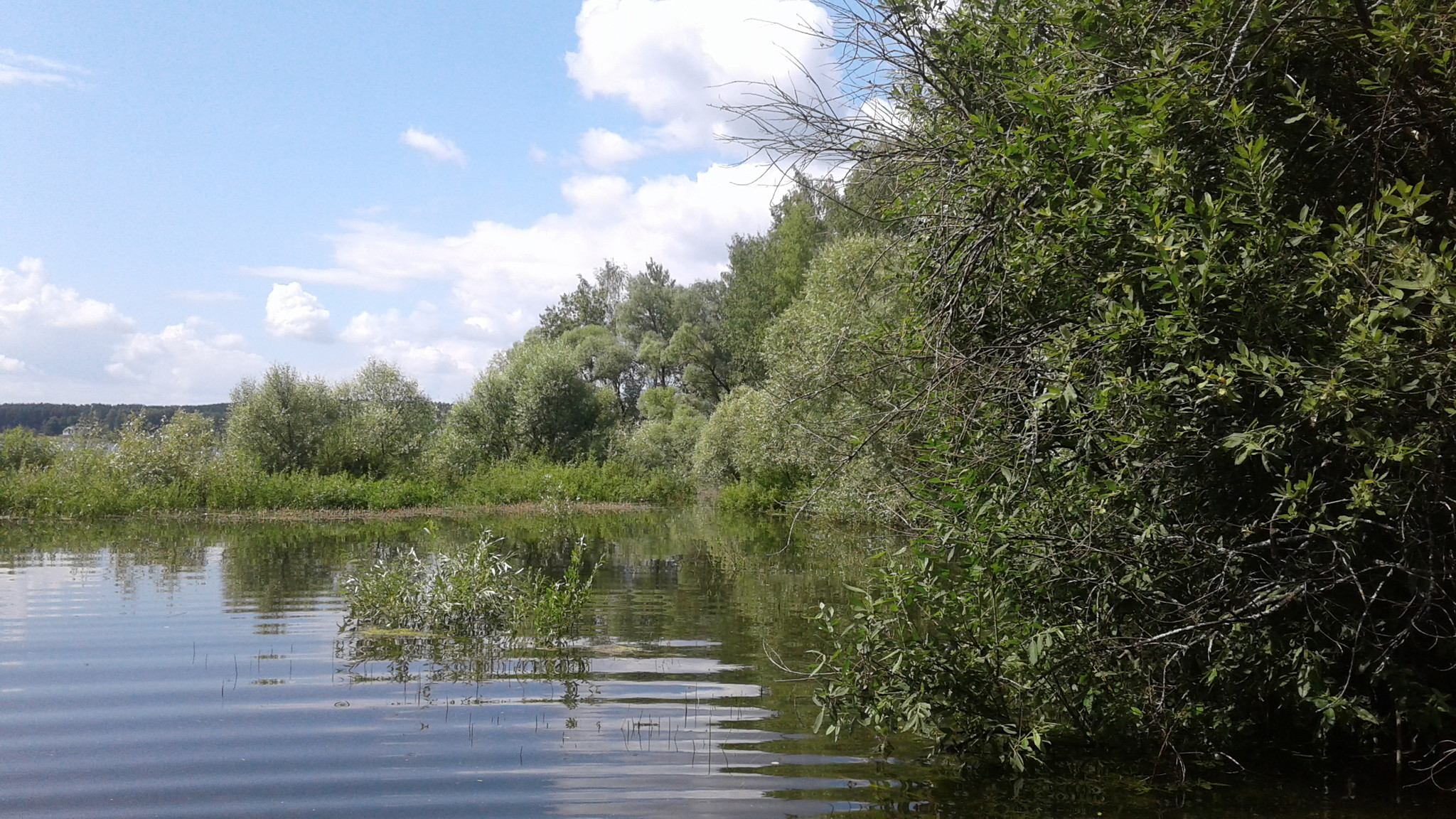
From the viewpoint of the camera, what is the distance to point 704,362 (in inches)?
2491

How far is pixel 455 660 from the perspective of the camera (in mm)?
12055

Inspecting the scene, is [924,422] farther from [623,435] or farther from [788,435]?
[623,435]

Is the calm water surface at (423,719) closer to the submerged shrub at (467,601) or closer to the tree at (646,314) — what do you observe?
the submerged shrub at (467,601)

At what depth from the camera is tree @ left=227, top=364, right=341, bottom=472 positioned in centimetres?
4362

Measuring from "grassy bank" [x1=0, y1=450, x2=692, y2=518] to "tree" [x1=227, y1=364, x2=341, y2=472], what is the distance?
142 centimetres

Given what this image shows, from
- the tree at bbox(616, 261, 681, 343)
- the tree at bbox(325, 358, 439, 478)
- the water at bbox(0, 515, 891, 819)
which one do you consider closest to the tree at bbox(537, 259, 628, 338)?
the tree at bbox(616, 261, 681, 343)

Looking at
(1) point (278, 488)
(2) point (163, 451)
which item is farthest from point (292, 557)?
(2) point (163, 451)

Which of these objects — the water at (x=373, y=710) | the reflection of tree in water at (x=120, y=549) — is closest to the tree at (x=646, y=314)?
the reflection of tree in water at (x=120, y=549)

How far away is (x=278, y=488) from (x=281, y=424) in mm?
5704

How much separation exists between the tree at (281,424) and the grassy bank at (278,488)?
1.42 metres

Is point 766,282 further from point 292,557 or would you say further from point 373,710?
point 373,710

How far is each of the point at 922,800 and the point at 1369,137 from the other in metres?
5.28

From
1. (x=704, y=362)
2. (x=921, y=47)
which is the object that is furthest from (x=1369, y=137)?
Answer: (x=704, y=362)

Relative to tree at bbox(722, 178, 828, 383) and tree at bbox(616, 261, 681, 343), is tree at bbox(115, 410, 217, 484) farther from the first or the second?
tree at bbox(616, 261, 681, 343)
